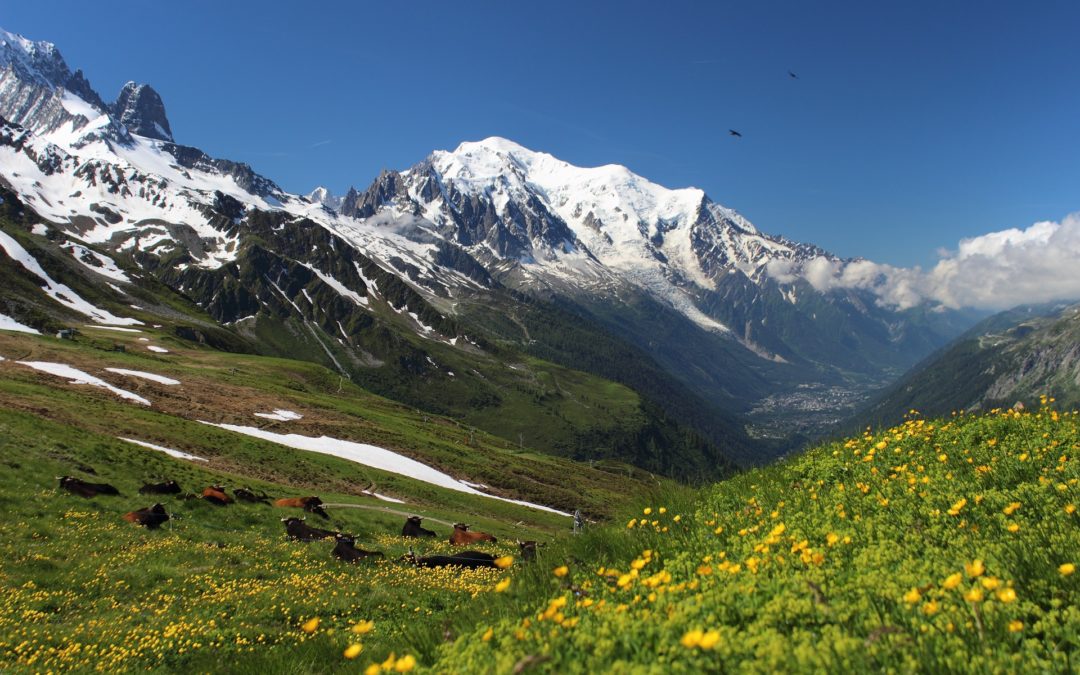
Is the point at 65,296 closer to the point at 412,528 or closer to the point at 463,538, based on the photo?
the point at 412,528

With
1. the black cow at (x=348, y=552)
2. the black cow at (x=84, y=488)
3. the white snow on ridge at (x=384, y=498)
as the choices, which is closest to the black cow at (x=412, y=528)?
the black cow at (x=348, y=552)

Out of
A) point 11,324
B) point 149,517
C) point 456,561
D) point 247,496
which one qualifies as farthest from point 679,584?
point 11,324

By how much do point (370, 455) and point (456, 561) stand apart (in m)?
45.7

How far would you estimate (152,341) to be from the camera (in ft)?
465

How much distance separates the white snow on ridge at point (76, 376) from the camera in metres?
59.9

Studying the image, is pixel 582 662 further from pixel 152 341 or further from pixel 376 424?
pixel 152 341

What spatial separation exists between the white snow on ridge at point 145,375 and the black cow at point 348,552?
62.1 metres

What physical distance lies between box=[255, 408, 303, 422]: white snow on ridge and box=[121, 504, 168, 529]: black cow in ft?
158

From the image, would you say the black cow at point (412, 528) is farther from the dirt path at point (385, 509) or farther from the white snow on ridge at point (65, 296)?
the white snow on ridge at point (65, 296)

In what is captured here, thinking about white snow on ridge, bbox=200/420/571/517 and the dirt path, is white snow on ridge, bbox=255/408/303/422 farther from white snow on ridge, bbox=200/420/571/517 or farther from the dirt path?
the dirt path

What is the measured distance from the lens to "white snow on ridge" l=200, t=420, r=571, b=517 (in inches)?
2323

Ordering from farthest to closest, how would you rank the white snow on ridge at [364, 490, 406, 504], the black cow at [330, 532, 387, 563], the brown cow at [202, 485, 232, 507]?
the white snow on ridge at [364, 490, 406, 504]
the brown cow at [202, 485, 232, 507]
the black cow at [330, 532, 387, 563]

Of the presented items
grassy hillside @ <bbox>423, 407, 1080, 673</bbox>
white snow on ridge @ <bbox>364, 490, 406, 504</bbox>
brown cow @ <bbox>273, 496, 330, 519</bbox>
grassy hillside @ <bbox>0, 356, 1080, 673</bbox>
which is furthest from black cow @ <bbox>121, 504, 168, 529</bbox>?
white snow on ridge @ <bbox>364, 490, 406, 504</bbox>

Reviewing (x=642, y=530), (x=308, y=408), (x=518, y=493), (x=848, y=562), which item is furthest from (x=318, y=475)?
(x=848, y=562)
